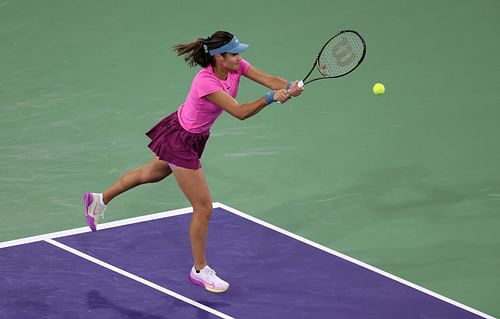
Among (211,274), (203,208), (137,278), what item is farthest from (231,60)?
(137,278)

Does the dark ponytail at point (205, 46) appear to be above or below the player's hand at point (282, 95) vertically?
above

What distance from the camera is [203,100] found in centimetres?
818

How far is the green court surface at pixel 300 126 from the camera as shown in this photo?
952 centimetres

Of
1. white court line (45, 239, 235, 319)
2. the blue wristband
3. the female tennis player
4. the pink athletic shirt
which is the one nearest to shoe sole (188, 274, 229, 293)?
the female tennis player

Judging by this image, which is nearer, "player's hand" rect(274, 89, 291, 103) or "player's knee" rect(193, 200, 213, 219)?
"player's hand" rect(274, 89, 291, 103)

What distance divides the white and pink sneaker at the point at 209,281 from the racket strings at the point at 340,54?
70.0 inches

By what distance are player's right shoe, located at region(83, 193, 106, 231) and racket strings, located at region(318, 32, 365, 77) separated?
2.09 meters

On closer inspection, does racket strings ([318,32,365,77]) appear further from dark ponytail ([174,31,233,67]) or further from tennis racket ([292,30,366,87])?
dark ponytail ([174,31,233,67])

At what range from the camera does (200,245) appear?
335 inches

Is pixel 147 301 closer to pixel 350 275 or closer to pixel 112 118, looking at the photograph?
pixel 350 275

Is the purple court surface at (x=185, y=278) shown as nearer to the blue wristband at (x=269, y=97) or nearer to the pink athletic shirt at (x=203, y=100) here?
the pink athletic shirt at (x=203, y=100)

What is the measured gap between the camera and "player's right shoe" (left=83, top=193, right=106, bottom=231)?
9.06 metres

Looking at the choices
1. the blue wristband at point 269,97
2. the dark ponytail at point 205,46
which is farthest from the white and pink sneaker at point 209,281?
the dark ponytail at point 205,46

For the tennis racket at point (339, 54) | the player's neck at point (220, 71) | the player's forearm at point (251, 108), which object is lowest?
the player's forearm at point (251, 108)
